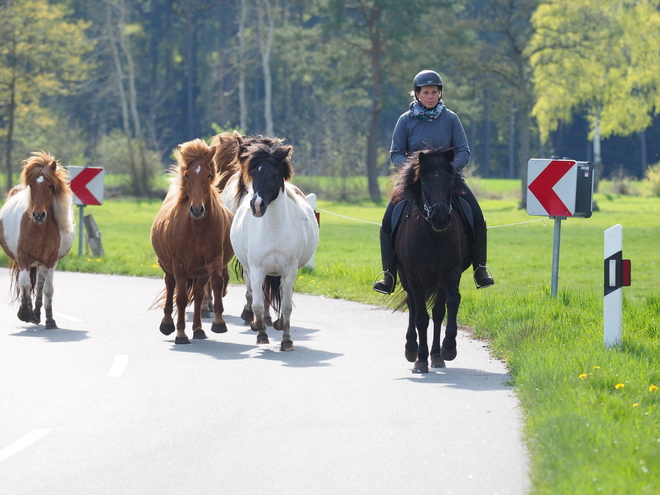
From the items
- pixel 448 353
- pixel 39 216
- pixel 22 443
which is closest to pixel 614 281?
pixel 448 353

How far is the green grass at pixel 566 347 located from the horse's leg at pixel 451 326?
55 centimetres

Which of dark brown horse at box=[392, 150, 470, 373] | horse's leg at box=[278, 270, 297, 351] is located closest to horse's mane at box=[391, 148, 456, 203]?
dark brown horse at box=[392, 150, 470, 373]

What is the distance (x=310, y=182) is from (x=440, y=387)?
52.7 m

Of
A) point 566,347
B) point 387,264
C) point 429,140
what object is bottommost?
point 566,347

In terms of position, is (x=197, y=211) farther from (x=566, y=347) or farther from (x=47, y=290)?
(x=566, y=347)

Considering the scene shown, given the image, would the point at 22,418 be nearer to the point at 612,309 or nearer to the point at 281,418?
the point at 281,418

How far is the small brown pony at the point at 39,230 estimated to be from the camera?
44.0 feet

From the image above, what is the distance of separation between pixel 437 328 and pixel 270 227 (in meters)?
2.18

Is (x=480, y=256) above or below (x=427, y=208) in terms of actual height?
below

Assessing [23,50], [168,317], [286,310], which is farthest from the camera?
[23,50]

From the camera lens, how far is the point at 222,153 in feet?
50.8

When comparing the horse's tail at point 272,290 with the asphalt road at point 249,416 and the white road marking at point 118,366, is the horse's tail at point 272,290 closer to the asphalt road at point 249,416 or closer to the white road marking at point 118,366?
the asphalt road at point 249,416

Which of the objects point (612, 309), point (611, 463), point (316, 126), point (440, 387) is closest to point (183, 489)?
point (611, 463)

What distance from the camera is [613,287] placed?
10117 millimetres
